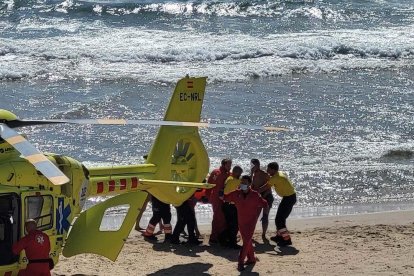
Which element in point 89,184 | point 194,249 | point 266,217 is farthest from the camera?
point 266,217

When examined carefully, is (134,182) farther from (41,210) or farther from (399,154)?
(399,154)

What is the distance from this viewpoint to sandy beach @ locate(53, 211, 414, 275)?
11.3 meters

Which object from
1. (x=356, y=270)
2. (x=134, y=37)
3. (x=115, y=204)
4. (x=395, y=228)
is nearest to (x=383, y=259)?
(x=356, y=270)

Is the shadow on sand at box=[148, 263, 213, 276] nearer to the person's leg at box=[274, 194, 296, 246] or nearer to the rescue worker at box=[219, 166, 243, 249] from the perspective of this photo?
the rescue worker at box=[219, 166, 243, 249]

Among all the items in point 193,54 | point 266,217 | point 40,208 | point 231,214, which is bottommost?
point 266,217

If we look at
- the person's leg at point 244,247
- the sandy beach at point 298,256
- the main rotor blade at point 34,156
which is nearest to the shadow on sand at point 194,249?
the sandy beach at point 298,256

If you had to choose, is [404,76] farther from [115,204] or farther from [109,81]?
[115,204]

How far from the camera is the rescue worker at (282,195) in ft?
40.7

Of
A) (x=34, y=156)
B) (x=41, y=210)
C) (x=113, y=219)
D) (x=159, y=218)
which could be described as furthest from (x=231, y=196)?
(x=34, y=156)

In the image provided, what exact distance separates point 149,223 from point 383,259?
3.06 meters

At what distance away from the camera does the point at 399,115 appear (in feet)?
66.9

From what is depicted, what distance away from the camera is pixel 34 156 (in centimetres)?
830

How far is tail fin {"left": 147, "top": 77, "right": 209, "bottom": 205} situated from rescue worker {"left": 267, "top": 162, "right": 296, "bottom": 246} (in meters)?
1.03

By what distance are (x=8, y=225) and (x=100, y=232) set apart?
1311mm
